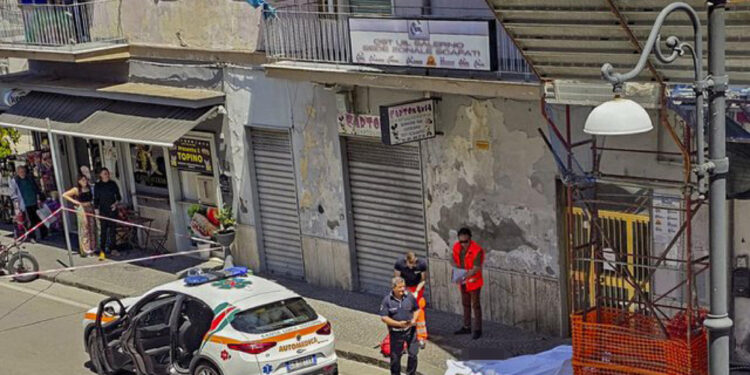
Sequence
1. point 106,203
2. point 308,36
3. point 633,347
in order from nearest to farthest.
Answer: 1. point 633,347
2. point 308,36
3. point 106,203

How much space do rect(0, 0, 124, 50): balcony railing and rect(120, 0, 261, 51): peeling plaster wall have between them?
359 mm

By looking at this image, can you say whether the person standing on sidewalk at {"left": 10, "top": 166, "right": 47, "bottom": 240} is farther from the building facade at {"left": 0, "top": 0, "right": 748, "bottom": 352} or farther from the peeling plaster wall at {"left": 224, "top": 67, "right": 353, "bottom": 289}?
the peeling plaster wall at {"left": 224, "top": 67, "right": 353, "bottom": 289}

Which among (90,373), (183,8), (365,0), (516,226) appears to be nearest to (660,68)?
(516,226)

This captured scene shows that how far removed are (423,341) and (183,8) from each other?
9.03 meters

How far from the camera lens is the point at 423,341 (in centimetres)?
1478

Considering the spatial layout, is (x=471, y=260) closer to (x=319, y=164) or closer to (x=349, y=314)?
(x=349, y=314)

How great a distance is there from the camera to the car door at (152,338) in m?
15.0

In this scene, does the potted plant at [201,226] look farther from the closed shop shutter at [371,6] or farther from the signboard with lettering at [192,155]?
the closed shop shutter at [371,6]

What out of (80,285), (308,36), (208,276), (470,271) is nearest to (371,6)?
(308,36)

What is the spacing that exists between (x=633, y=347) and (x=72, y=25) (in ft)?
45.3

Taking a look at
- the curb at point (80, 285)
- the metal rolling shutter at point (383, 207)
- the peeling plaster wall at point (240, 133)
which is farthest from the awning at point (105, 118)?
the metal rolling shutter at point (383, 207)

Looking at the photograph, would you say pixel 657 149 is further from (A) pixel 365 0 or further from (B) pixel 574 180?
(A) pixel 365 0

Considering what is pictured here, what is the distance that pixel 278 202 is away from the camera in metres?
20.5

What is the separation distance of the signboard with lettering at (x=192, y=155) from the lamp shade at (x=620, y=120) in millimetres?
13691
